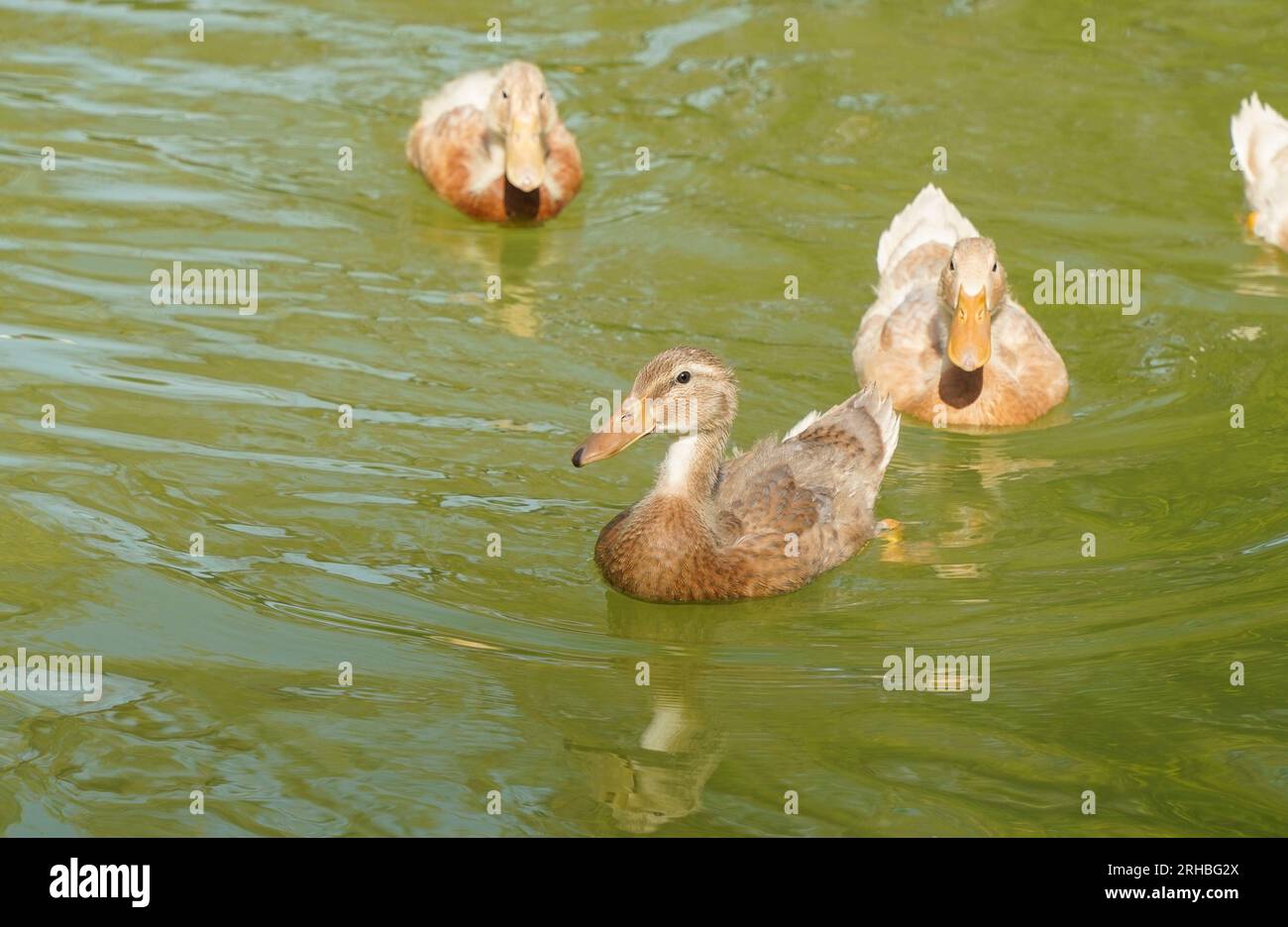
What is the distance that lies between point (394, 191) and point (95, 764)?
6869 millimetres

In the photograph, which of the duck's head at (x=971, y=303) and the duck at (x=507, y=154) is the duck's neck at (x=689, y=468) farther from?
the duck at (x=507, y=154)

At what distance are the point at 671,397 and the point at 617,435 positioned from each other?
29 cm

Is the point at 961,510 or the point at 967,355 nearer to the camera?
the point at 961,510

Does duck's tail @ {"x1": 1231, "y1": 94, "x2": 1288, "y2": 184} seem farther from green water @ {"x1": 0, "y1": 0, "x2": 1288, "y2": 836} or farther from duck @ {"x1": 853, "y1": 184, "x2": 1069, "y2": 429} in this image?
duck @ {"x1": 853, "y1": 184, "x2": 1069, "y2": 429}

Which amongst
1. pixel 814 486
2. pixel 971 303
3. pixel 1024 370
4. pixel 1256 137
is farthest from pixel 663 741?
pixel 1256 137

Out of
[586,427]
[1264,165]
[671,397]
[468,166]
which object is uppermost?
[468,166]

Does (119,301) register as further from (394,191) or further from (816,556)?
(816,556)

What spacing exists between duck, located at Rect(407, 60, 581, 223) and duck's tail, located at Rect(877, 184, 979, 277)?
7.51 ft

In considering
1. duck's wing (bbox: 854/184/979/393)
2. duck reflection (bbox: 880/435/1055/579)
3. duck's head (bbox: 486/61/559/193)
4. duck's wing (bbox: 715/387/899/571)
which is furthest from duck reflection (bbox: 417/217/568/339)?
duck reflection (bbox: 880/435/1055/579)

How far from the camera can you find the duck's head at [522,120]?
479 inches

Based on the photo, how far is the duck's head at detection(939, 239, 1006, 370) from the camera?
31.8ft

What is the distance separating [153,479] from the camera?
885 centimetres

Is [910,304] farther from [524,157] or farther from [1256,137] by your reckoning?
[1256,137]

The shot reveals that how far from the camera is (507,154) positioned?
12.2 m
